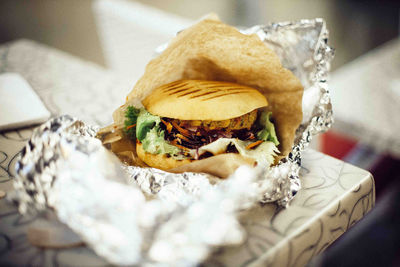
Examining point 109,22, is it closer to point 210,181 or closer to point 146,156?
point 146,156

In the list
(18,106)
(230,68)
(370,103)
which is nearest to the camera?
(230,68)

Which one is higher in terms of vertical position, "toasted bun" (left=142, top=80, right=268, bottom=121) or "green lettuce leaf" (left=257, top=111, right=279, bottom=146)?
"toasted bun" (left=142, top=80, right=268, bottom=121)

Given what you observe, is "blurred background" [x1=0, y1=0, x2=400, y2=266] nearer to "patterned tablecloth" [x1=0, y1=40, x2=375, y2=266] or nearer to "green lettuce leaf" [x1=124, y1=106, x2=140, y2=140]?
"patterned tablecloth" [x1=0, y1=40, x2=375, y2=266]

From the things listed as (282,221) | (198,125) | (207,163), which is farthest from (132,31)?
(282,221)

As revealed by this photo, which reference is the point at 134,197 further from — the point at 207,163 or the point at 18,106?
the point at 18,106

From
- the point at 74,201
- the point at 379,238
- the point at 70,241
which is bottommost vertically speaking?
the point at 379,238

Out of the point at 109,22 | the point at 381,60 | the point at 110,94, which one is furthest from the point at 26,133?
the point at 381,60

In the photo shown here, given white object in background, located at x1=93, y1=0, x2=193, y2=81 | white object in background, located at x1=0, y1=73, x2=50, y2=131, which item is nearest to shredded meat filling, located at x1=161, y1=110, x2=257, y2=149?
white object in background, located at x1=0, y1=73, x2=50, y2=131
